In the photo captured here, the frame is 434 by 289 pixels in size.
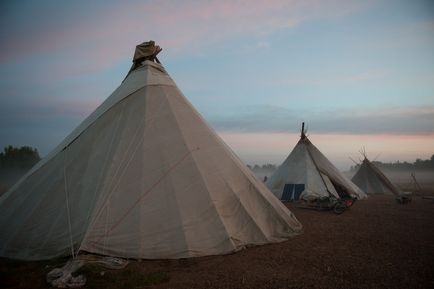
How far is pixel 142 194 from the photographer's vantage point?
663cm

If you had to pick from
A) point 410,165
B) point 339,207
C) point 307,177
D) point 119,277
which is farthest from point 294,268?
point 410,165

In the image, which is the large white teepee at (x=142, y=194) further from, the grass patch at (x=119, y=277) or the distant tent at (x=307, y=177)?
the distant tent at (x=307, y=177)

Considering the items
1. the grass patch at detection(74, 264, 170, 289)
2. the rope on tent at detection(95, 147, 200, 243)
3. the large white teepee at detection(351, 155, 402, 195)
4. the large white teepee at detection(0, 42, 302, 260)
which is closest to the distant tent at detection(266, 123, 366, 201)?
the large white teepee at detection(351, 155, 402, 195)

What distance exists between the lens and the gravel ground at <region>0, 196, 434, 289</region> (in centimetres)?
486

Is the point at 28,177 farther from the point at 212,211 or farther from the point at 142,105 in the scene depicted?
the point at 212,211

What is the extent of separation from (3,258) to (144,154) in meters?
3.69

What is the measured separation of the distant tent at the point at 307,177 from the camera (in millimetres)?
15883

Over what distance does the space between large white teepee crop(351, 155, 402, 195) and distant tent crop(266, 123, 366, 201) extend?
4194 millimetres

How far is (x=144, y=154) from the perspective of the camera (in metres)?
7.23

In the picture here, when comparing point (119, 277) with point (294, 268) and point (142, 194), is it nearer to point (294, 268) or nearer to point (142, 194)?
point (142, 194)

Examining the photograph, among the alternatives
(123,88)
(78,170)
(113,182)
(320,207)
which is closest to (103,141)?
(78,170)

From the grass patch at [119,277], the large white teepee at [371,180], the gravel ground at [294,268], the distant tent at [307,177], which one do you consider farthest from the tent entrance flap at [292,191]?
the grass patch at [119,277]

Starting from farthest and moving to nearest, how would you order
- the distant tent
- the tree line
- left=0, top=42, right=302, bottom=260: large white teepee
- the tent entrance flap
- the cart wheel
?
the tree line < the tent entrance flap < the distant tent < the cart wheel < left=0, top=42, right=302, bottom=260: large white teepee

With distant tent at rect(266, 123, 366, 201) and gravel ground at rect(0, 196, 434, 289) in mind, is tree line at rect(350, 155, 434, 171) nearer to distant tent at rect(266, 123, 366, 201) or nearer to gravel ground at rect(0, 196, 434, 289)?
distant tent at rect(266, 123, 366, 201)
